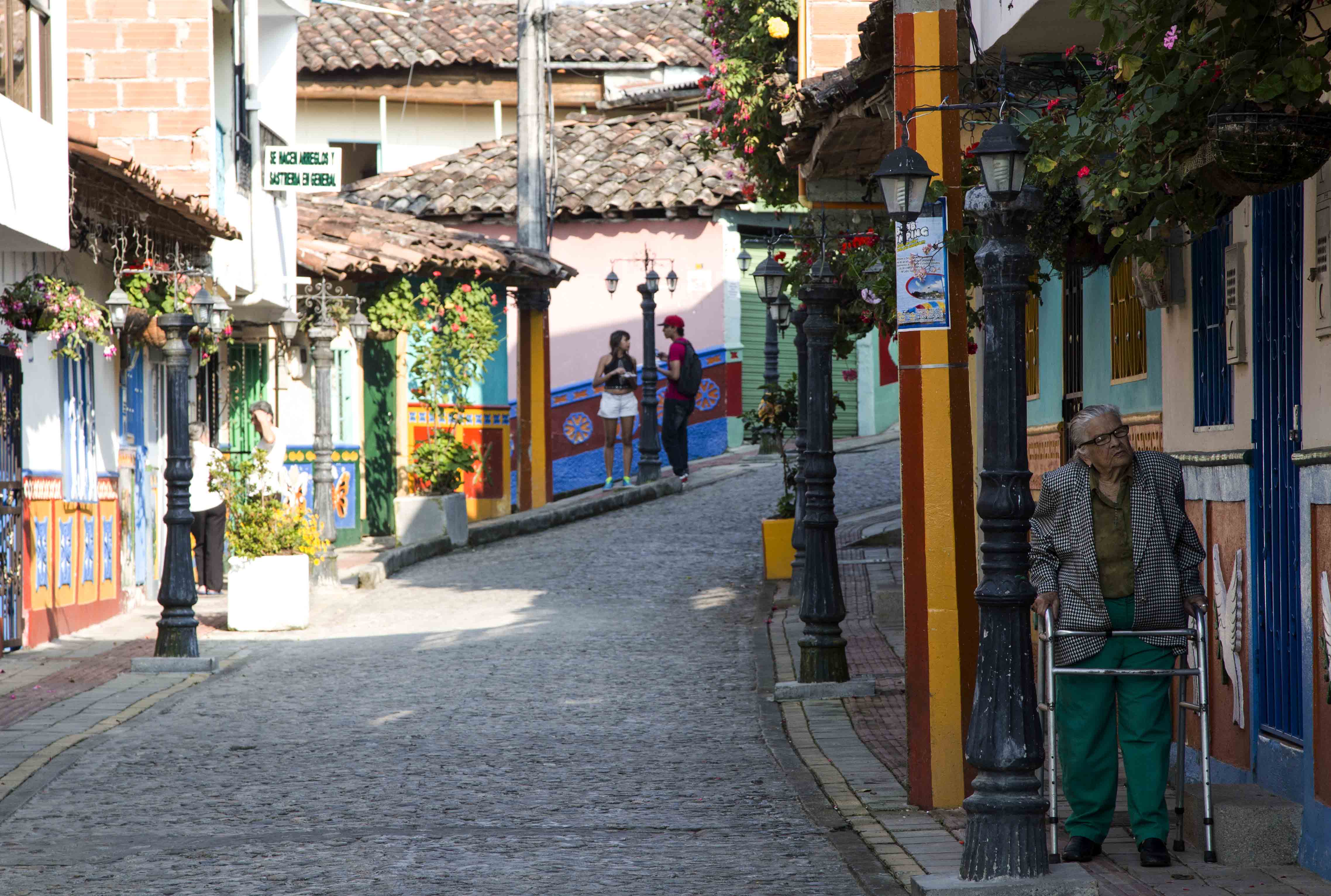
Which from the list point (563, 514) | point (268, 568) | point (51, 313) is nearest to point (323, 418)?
point (268, 568)

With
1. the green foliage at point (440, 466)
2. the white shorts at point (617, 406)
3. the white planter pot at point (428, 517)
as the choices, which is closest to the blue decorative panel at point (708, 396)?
the white shorts at point (617, 406)

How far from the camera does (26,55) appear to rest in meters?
12.6

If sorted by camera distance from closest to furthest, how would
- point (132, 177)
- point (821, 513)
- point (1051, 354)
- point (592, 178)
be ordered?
point (821, 513), point (1051, 354), point (132, 177), point (592, 178)

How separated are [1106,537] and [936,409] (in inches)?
49.0

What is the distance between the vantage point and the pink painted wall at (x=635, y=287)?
94.6ft

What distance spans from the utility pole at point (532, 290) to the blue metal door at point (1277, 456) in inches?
706

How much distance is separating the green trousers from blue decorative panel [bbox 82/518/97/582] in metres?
11.0

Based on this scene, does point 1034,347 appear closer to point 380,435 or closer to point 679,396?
point 380,435

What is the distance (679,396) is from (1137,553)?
18.4 m

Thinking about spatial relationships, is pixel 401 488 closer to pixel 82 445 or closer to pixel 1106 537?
pixel 82 445

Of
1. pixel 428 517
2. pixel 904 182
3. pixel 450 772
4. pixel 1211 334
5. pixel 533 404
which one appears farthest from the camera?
pixel 533 404

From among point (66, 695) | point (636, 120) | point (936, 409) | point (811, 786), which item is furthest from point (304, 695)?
point (636, 120)

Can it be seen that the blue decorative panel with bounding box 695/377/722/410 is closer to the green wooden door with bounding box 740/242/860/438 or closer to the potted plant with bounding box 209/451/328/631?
the green wooden door with bounding box 740/242/860/438

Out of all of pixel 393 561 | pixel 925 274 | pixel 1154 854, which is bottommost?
pixel 1154 854
